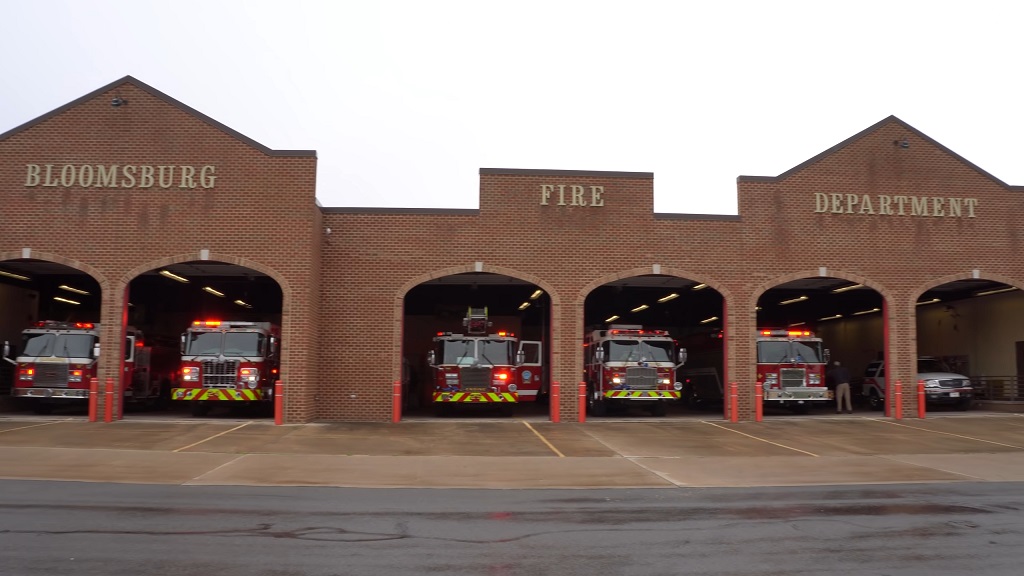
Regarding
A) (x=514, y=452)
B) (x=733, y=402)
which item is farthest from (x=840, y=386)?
(x=514, y=452)

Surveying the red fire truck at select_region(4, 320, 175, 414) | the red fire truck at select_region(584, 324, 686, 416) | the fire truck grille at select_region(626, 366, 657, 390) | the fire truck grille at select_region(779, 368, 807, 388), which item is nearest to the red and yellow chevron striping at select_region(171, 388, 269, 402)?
the red fire truck at select_region(4, 320, 175, 414)

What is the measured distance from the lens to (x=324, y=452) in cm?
1661

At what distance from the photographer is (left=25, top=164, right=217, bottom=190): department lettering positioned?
2280cm

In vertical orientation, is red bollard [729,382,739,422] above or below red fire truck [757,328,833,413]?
below

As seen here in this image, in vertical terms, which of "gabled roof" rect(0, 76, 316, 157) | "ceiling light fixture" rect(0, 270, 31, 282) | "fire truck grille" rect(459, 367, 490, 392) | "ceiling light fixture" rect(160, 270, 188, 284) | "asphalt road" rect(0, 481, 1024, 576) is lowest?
"asphalt road" rect(0, 481, 1024, 576)

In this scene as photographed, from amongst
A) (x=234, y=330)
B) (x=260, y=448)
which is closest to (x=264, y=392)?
(x=234, y=330)

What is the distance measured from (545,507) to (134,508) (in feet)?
16.2

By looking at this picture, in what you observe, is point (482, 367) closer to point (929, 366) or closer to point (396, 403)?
point (396, 403)

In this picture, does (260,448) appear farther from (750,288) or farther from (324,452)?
(750,288)

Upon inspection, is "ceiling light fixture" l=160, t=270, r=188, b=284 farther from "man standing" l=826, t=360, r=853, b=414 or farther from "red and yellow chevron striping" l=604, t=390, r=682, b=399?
"man standing" l=826, t=360, r=853, b=414

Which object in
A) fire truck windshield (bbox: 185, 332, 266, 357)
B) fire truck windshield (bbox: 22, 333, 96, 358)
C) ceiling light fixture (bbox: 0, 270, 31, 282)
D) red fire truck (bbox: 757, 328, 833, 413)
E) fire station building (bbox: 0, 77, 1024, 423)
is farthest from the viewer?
ceiling light fixture (bbox: 0, 270, 31, 282)

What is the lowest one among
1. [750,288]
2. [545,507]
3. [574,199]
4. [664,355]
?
[545,507]

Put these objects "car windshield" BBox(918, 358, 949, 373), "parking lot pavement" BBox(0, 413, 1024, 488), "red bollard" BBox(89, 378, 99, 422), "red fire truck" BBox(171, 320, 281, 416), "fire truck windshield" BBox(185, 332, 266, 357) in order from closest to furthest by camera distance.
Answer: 1. "parking lot pavement" BBox(0, 413, 1024, 488)
2. "red bollard" BBox(89, 378, 99, 422)
3. "red fire truck" BBox(171, 320, 281, 416)
4. "fire truck windshield" BBox(185, 332, 266, 357)
5. "car windshield" BBox(918, 358, 949, 373)

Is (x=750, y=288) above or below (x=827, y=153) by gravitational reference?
below
